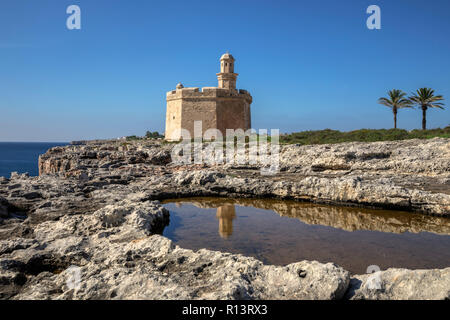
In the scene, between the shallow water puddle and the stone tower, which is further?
the stone tower

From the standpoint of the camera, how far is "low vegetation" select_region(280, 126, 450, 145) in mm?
19453

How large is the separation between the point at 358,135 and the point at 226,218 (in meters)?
18.2

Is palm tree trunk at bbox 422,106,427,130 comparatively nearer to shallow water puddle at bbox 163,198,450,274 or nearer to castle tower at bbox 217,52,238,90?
castle tower at bbox 217,52,238,90

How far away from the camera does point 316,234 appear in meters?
5.69

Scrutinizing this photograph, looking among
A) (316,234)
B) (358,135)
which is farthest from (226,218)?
(358,135)

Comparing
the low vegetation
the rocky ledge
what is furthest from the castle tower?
the rocky ledge

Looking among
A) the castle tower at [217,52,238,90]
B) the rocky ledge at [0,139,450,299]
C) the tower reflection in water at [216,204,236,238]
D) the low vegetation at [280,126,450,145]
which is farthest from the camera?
the castle tower at [217,52,238,90]

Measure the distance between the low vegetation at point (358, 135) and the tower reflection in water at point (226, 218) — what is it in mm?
14893

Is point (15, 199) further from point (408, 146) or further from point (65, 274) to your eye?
point (408, 146)

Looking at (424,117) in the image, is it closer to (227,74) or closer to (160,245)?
(227,74)

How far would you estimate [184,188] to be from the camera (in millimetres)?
9195

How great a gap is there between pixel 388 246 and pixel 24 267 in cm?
534

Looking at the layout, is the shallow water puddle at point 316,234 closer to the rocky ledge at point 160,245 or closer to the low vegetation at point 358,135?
the rocky ledge at point 160,245
